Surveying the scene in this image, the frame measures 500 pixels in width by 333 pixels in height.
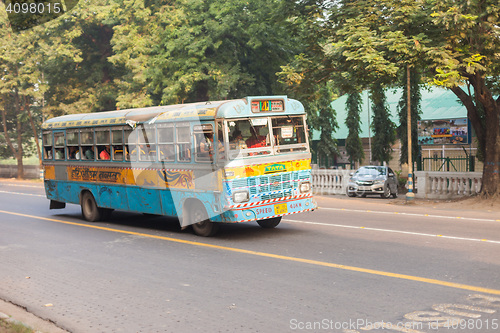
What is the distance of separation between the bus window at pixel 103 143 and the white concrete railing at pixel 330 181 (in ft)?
42.2

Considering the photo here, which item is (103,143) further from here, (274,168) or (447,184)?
(447,184)

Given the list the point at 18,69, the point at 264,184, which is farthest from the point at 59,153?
the point at 18,69

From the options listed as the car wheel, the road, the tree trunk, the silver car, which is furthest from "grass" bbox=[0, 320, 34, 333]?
the car wheel

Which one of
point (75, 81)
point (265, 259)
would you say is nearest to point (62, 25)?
point (75, 81)

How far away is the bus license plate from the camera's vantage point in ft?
40.9

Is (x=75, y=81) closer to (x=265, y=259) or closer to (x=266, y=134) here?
(x=266, y=134)

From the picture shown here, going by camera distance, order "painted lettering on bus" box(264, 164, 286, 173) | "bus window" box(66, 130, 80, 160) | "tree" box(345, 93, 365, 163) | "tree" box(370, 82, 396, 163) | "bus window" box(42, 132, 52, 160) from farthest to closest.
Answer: "tree" box(345, 93, 365, 163) < "tree" box(370, 82, 396, 163) < "bus window" box(42, 132, 52, 160) < "bus window" box(66, 130, 80, 160) < "painted lettering on bus" box(264, 164, 286, 173)

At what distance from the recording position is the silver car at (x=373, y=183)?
24.1 meters

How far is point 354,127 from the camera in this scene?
1342 inches

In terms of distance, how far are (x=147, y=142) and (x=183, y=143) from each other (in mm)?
1524

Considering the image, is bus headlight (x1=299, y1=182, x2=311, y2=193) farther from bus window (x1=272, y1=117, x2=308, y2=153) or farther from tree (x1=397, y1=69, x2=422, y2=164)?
tree (x1=397, y1=69, x2=422, y2=164)

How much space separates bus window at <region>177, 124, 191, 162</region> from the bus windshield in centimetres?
128

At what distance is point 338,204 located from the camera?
20688mm

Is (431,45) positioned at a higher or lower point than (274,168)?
higher
